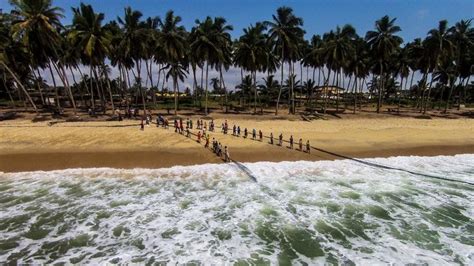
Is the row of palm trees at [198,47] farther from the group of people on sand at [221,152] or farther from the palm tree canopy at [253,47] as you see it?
the group of people on sand at [221,152]

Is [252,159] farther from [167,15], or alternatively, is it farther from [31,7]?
[31,7]

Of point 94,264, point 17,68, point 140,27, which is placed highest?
point 140,27

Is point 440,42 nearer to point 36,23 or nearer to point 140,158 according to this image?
point 140,158

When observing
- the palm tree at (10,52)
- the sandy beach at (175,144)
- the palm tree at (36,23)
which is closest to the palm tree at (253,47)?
the sandy beach at (175,144)

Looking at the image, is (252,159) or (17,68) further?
(17,68)

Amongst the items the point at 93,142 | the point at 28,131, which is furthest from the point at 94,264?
the point at 28,131

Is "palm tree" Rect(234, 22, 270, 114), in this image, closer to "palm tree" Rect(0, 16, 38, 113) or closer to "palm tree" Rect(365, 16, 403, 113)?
"palm tree" Rect(365, 16, 403, 113)

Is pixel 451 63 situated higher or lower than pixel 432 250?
higher
